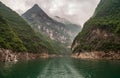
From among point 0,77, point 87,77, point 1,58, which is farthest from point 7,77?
point 1,58

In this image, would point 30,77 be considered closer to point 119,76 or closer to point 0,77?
point 0,77

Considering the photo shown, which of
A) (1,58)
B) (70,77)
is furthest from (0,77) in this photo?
(1,58)

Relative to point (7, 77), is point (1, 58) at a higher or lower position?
higher

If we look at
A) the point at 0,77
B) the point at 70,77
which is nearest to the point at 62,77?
the point at 70,77

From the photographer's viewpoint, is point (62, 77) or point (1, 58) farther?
point (1, 58)

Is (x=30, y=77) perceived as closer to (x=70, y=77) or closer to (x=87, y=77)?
(x=70, y=77)

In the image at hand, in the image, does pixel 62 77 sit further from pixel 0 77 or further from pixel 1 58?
pixel 1 58

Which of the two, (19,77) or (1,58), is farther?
(1,58)
